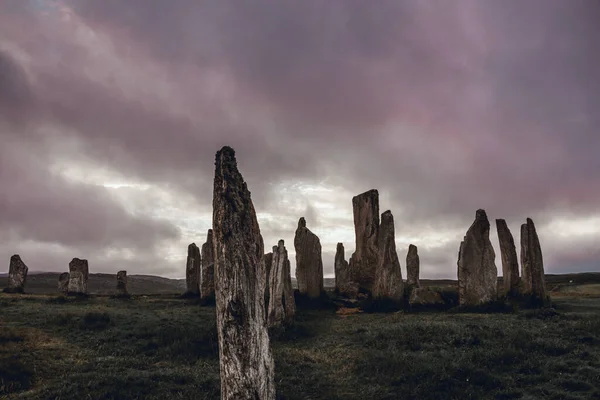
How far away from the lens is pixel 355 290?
33.3 m

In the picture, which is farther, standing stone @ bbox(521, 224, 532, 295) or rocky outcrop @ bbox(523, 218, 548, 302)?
standing stone @ bbox(521, 224, 532, 295)

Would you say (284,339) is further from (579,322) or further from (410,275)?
(410,275)

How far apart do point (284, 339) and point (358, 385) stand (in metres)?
7.20

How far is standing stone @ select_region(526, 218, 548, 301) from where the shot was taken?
28.9m

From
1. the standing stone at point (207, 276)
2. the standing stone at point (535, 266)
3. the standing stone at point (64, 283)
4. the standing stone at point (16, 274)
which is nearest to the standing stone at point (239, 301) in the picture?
the standing stone at point (535, 266)

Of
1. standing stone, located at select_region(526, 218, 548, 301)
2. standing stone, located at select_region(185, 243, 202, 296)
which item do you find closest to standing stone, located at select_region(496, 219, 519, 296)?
standing stone, located at select_region(526, 218, 548, 301)

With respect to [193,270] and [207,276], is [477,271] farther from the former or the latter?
[193,270]

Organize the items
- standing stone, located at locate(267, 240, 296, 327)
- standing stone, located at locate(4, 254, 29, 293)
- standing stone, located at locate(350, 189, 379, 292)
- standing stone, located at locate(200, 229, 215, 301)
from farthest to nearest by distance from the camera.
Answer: standing stone, located at locate(4, 254, 29, 293)
standing stone, located at locate(200, 229, 215, 301)
standing stone, located at locate(350, 189, 379, 292)
standing stone, located at locate(267, 240, 296, 327)

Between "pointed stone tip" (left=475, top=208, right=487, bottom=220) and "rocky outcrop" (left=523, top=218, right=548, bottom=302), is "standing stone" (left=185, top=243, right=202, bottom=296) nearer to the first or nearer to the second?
"pointed stone tip" (left=475, top=208, right=487, bottom=220)

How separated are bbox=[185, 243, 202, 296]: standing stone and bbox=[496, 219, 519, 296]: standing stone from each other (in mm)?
27388

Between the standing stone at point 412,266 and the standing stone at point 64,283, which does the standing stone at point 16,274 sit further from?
the standing stone at point 412,266

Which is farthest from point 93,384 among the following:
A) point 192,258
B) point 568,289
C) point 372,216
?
point 568,289

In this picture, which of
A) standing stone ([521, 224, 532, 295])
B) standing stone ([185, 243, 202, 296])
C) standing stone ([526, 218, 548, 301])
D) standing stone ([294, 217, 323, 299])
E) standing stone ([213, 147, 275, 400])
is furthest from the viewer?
standing stone ([185, 243, 202, 296])

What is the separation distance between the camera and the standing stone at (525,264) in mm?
29328
